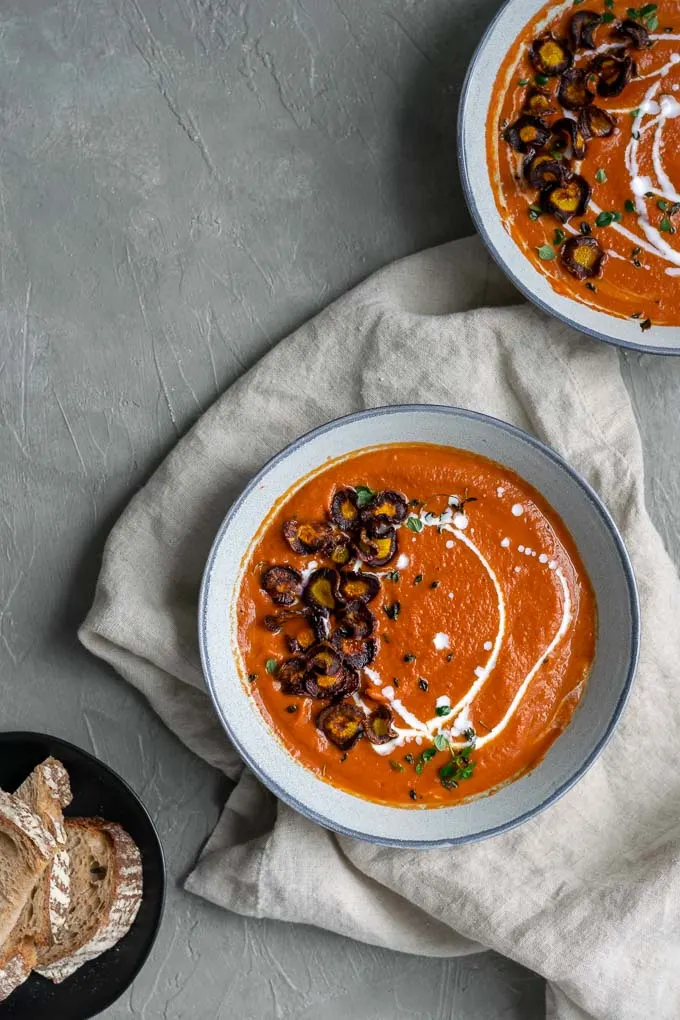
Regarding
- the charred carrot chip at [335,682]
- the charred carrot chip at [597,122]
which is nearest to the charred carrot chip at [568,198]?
the charred carrot chip at [597,122]

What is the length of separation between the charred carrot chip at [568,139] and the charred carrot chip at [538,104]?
5 cm

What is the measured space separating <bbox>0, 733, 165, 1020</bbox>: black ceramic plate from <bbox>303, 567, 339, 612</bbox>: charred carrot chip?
79 centimetres

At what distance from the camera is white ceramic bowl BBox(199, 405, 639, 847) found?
2756mm

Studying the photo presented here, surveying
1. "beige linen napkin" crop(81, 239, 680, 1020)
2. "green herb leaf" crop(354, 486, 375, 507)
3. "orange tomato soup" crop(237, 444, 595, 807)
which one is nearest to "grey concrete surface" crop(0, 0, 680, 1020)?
"beige linen napkin" crop(81, 239, 680, 1020)

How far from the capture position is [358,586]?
277cm

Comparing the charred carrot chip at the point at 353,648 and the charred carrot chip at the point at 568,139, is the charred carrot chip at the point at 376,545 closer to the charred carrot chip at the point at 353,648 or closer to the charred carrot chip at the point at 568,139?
the charred carrot chip at the point at 353,648

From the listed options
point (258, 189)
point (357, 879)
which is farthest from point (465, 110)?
point (357, 879)

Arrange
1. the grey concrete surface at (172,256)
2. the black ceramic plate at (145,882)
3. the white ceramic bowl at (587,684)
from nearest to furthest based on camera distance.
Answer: the white ceramic bowl at (587,684)
the black ceramic plate at (145,882)
the grey concrete surface at (172,256)

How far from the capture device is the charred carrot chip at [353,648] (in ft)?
9.15

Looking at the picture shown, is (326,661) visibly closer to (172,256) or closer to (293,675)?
(293,675)

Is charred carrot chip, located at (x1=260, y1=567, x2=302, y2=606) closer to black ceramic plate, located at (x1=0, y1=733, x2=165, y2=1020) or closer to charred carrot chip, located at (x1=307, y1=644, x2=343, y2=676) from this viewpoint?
charred carrot chip, located at (x1=307, y1=644, x2=343, y2=676)

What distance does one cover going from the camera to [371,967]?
3121 millimetres

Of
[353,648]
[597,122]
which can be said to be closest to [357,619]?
[353,648]

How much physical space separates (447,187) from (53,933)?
8.69 feet
